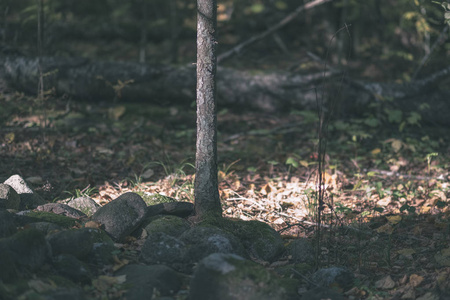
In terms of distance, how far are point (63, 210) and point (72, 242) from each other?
0.91m

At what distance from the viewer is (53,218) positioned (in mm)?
3398

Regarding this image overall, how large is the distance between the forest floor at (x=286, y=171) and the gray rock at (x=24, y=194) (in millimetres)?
515

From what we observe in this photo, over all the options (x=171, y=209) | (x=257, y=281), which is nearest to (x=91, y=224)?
(x=171, y=209)

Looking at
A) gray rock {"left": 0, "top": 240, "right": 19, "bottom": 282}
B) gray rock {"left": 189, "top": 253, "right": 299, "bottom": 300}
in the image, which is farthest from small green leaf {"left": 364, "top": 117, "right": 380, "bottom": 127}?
gray rock {"left": 0, "top": 240, "right": 19, "bottom": 282}

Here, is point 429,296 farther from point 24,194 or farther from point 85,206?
point 24,194

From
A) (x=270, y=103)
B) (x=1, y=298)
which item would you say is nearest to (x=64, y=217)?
(x=1, y=298)

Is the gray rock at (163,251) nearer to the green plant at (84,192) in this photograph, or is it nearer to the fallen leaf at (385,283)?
the fallen leaf at (385,283)

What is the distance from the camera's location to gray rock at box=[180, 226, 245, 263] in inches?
120

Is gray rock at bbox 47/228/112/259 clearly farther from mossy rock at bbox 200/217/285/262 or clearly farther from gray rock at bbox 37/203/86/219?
mossy rock at bbox 200/217/285/262

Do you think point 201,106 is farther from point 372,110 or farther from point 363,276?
point 372,110

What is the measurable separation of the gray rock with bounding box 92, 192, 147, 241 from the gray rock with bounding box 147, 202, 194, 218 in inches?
8.5

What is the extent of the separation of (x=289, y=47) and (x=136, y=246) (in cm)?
861

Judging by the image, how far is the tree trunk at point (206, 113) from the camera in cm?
356

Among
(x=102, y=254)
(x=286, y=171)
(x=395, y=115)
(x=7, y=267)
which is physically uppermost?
(x=395, y=115)
